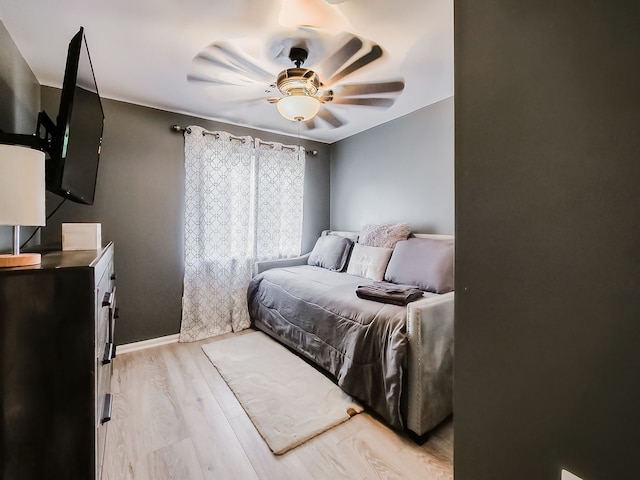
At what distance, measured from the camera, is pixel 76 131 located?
1485 millimetres

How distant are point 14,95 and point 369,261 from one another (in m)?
2.89

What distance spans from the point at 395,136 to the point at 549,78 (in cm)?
281

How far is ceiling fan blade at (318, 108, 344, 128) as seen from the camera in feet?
9.21

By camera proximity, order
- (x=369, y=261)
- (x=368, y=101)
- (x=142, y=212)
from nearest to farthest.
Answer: (x=368, y=101), (x=142, y=212), (x=369, y=261)

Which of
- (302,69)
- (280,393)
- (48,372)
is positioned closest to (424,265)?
(280,393)

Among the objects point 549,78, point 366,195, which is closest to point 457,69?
point 549,78

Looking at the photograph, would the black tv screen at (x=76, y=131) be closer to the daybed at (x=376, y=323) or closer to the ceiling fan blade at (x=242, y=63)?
the ceiling fan blade at (x=242, y=63)

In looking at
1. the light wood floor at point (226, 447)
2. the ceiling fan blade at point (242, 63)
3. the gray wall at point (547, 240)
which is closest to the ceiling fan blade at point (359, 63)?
the ceiling fan blade at point (242, 63)

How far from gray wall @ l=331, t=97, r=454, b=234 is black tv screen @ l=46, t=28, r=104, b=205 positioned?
2.65m

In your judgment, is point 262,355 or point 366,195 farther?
point 366,195

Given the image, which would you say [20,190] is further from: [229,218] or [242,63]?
[229,218]

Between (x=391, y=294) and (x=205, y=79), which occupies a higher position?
(x=205, y=79)

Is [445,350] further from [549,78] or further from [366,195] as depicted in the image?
[366,195]

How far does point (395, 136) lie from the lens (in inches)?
125
